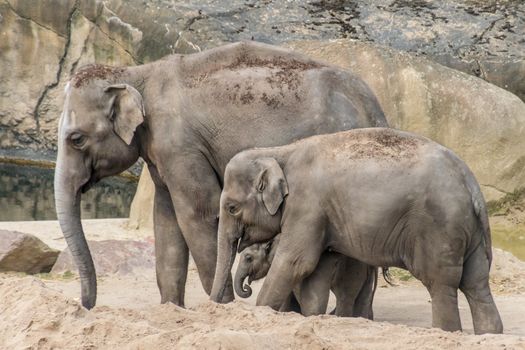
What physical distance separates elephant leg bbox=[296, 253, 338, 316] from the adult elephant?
23.7 inches

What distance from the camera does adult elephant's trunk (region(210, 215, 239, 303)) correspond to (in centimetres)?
829

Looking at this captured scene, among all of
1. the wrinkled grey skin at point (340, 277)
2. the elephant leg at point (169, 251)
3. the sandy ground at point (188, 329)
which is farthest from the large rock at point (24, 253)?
the sandy ground at point (188, 329)

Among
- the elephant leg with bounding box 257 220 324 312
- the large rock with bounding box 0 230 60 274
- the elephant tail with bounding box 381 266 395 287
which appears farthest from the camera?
the large rock with bounding box 0 230 60 274

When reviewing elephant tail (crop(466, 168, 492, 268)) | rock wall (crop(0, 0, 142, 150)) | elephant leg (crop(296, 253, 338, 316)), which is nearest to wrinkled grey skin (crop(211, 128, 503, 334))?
elephant tail (crop(466, 168, 492, 268))

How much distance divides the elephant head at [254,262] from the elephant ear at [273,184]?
71 centimetres

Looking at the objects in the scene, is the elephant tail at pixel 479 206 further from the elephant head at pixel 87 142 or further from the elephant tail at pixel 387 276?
the elephant head at pixel 87 142

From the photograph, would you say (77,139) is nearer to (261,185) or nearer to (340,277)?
(261,185)

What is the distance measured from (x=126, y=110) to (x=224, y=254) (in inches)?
45.3

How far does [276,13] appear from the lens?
17.2m

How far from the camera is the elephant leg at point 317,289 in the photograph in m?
8.05

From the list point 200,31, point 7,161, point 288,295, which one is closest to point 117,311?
point 288,295

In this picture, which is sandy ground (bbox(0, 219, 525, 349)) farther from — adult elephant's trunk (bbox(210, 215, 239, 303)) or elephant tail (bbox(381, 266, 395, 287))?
elephant tail (bbox(381, 266, 395, 287))

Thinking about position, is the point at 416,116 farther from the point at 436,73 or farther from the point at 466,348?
the point at 466,348

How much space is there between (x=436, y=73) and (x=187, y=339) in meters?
8.23
